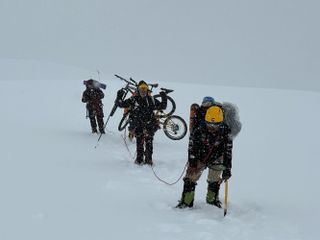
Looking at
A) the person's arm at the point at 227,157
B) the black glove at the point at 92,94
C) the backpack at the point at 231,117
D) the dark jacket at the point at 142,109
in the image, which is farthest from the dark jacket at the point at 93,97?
the person's arm at the point at 227,157

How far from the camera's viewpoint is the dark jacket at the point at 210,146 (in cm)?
805

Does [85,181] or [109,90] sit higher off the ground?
[109,90]

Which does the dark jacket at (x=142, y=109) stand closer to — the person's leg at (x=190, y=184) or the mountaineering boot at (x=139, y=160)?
the mountaineering boot at (x=139, y=160)

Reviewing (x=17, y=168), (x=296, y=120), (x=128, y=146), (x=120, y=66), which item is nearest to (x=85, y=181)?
(x=17, y=168)

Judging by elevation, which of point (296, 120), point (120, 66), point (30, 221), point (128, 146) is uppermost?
point (120, 66)

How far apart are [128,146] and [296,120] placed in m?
9.31

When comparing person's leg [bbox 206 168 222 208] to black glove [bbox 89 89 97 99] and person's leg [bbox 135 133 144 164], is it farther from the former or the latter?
black glove [bbox 89 89 97 99]

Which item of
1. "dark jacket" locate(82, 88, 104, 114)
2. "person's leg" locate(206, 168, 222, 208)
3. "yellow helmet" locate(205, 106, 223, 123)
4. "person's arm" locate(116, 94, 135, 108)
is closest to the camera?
"yellow helmet" locate(205, 106, 223, 123)

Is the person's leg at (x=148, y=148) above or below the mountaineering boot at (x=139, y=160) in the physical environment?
above

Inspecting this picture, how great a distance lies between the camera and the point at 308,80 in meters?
194

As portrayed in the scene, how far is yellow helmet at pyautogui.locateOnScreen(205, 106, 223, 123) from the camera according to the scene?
7.86 metres

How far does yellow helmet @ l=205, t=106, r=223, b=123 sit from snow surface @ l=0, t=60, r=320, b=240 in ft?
5.33

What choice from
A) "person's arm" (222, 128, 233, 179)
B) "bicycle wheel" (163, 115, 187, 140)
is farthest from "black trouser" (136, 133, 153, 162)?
"person's arm" (222, 128, 233, 179)

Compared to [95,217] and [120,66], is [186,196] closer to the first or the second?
[95,217]
